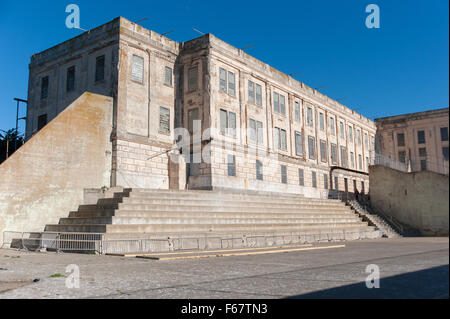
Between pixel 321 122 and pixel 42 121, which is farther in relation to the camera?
pixel 321 122

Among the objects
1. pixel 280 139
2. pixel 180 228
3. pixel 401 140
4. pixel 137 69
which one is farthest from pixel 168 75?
pixel 401 140

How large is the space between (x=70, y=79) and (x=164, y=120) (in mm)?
7963

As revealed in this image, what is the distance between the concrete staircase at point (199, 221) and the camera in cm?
1673

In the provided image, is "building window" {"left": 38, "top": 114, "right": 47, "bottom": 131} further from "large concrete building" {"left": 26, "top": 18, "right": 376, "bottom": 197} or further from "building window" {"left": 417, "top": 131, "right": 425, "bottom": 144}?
"building window" {"left": 417, "top": 131, "right": 425, "bottom": 144}

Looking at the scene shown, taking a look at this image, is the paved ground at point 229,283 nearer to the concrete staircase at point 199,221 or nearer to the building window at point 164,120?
the concrete staircase at point 199,221

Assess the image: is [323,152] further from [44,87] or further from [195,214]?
[44,87]

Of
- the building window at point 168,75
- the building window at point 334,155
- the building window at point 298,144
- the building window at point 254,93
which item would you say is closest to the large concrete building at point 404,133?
the building window at point 334,155

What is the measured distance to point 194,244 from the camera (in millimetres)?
16984

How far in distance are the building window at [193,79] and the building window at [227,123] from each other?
2.84 metres

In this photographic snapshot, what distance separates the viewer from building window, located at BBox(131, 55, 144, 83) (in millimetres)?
28467

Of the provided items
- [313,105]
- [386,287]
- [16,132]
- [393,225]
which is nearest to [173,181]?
[16,132]

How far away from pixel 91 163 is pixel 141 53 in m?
9.55

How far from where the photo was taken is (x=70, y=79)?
30781 mm

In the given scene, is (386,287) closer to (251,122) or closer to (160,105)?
(160,105)
